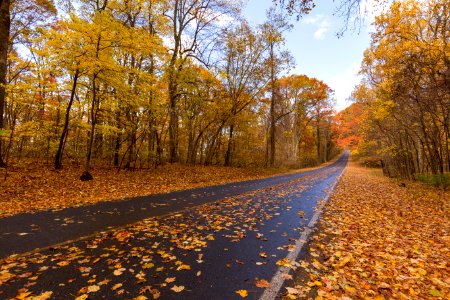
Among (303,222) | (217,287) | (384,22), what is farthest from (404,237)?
(384,22)

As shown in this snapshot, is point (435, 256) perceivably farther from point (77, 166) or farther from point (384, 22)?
point (77, 166)

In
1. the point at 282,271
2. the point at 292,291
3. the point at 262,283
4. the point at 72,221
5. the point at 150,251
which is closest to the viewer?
the point at 292,291

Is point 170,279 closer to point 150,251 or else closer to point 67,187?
point 150,251

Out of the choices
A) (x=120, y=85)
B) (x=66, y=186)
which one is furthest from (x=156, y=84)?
(x=66, y=186)

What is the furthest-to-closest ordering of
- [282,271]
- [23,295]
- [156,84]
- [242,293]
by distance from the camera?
1. [156,84]
2. [282,271]
3. [242,293]
4. [23,295]

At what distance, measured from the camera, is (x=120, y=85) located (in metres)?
12.5

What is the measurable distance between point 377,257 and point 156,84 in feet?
47.3

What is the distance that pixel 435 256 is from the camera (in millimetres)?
4664

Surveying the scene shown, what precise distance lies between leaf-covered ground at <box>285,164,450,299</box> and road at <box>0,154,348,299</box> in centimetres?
50

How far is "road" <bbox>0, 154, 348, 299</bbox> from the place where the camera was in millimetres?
3158

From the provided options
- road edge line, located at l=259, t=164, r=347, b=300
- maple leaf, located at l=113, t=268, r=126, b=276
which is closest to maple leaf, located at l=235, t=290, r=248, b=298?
road edge line, located at l=259, t=164, r=347, b=300

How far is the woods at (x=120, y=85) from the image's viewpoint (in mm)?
11133

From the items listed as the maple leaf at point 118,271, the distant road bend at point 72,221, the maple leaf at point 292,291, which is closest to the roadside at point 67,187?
the distant road bend at point 72,221

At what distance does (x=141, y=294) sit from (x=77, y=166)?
13978 millimetres
